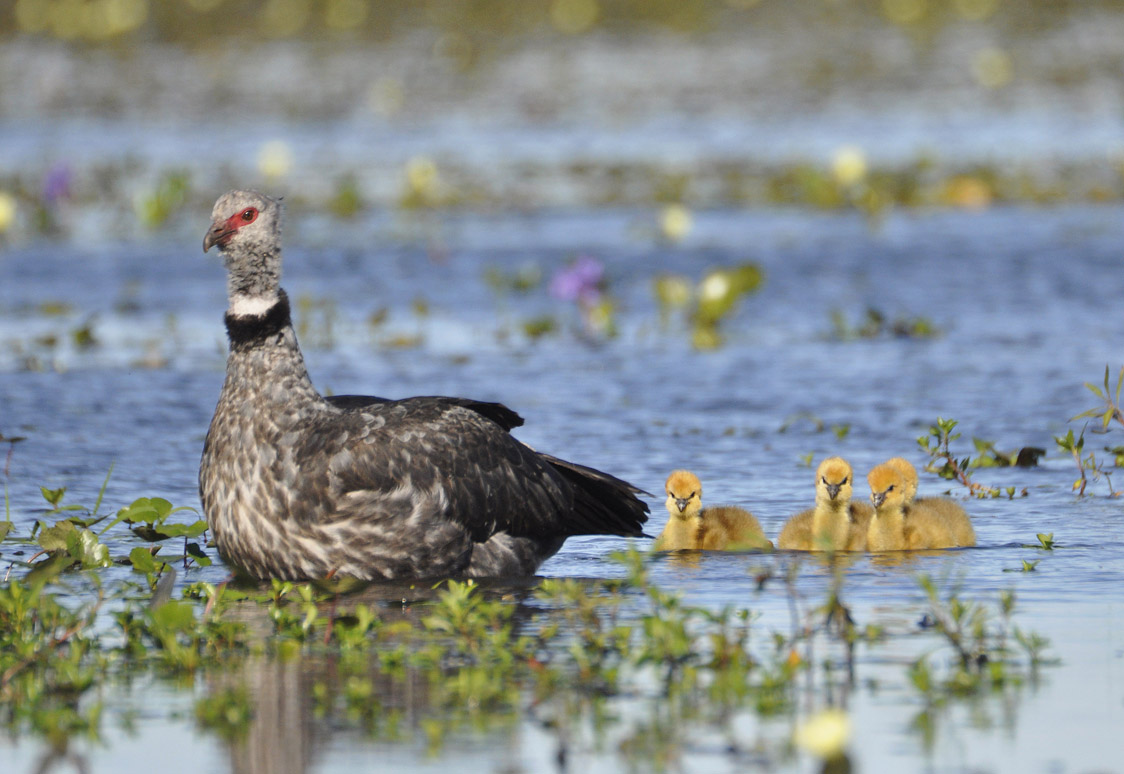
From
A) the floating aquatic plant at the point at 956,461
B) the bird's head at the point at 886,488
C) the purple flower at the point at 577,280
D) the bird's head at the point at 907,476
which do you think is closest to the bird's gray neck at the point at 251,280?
the bird's head at the point at 886,488

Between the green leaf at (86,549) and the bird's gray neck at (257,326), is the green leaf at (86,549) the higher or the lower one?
the lower one

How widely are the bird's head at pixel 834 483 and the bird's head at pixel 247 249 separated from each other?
2254 mm

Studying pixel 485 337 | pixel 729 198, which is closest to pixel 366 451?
pixel 485 337

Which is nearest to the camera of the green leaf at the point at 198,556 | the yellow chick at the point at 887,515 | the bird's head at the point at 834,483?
the green leaf at the point at 198,556

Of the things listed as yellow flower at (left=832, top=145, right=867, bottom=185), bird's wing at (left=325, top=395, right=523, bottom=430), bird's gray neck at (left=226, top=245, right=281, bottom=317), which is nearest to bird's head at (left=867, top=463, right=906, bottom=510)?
bird's wing at (left=325, top=395, right=523, bottom=430)

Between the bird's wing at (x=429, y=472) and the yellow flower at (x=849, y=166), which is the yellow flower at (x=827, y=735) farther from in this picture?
the yellow flower at (x=849, y=166)

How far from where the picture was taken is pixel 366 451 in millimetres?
6867

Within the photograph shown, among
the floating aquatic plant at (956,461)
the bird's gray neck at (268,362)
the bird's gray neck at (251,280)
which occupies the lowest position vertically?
the floating aquatic plant at (956,461)

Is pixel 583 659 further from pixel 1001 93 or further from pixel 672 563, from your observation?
pixel 1001 93

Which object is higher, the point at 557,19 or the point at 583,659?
the point at 557,19

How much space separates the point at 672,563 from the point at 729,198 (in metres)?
11.5

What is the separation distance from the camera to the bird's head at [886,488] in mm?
7406

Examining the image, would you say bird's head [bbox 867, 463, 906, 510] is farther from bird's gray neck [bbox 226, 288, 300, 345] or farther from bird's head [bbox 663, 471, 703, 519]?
bird's gray neck [bbox 226, 288, 300, 345]

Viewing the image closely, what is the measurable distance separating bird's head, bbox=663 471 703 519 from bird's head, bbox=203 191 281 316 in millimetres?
1739
